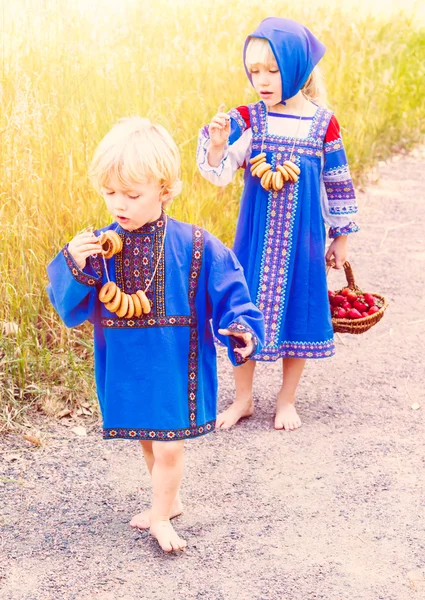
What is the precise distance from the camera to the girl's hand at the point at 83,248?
8.21 feet

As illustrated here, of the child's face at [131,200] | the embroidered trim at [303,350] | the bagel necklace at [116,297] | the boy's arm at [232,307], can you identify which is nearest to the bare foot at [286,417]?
the embroidered trim at [303,350]

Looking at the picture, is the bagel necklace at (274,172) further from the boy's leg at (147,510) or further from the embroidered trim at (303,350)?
the boy's leg at (147,510)

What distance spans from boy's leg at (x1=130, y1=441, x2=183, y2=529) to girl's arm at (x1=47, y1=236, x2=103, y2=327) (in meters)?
0.49

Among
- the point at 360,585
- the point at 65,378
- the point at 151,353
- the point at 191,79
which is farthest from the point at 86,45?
the point at 360,585

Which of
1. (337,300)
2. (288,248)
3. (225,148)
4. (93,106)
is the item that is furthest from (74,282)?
(93,106)

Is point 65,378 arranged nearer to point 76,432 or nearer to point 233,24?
point 76,432

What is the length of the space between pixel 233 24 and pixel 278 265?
4107 mm

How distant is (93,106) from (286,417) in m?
2.12

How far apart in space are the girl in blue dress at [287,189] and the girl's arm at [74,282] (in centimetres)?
98

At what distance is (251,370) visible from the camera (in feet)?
12.4

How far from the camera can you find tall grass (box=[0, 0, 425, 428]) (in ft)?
12.5

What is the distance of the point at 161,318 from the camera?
8.71ft

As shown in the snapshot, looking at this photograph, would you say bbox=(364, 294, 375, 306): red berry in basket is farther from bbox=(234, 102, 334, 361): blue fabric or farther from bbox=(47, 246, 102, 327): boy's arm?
bbox=(47, 246, 102, 327): boy's arm

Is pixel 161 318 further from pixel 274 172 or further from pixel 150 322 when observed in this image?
pixel 274 172
